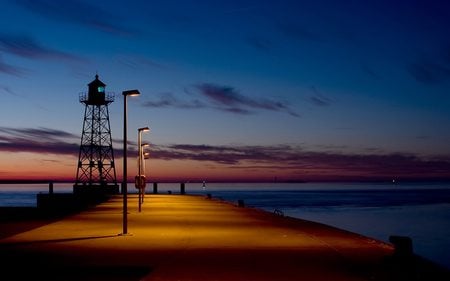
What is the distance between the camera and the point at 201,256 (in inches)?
674

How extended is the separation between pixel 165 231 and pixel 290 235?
5.08 m

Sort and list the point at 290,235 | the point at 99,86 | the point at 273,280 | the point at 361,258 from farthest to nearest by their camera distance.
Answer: the point at 99,86
the point at 290,235
the point at 361,258
the point at 273,280

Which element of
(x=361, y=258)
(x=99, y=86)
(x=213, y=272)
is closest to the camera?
(x=213, y=272)

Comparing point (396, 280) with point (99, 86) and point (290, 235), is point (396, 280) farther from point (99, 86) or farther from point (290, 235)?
point (99, 86)

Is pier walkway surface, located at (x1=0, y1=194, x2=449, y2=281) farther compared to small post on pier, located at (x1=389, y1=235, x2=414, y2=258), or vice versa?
small post on pier, located at (x1=389, y1=235, x2=414, y2=258)

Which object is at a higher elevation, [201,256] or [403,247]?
[403,247]

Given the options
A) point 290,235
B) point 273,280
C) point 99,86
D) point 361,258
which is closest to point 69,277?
point 273,280

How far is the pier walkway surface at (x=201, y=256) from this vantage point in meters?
13.9

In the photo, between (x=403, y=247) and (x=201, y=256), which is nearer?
(x=403, y=247)

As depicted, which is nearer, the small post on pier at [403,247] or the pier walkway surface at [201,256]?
the pier walkway surface at [201,256]

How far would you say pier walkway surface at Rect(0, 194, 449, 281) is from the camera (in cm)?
1392

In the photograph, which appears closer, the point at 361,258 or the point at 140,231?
the point at 361,258

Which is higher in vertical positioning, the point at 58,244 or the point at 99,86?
the point at 99,86

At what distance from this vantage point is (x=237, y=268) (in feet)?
48.8
